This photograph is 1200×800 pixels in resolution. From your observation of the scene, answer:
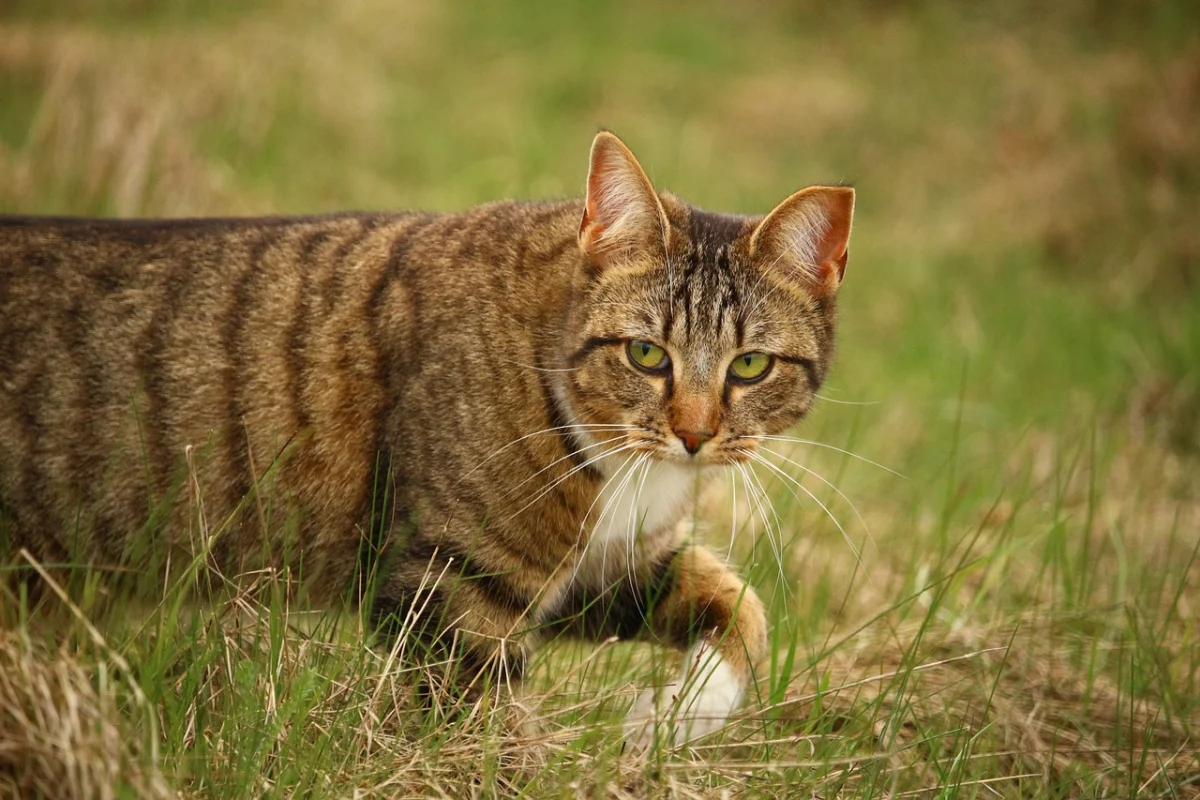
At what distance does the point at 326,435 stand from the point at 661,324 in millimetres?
791

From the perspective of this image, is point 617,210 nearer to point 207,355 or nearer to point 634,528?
point 634,528

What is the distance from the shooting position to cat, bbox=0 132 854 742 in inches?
103

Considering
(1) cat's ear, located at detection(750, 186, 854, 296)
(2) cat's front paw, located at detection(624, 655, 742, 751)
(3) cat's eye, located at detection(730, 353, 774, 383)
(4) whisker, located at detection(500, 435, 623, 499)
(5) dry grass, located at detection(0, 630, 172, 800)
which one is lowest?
(2) cat's front paw, located at detection(624, 655, 742, 751)

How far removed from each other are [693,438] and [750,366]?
0.25 metres

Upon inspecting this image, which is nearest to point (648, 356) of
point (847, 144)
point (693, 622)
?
point (693, 622)

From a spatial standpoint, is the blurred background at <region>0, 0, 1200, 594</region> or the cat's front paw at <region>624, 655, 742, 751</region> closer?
the cat's front paw at <region>624, 655, 742, 751</region>

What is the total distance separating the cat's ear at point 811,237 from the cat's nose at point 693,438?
45 centimetres

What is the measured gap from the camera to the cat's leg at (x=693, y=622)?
8.73 feet

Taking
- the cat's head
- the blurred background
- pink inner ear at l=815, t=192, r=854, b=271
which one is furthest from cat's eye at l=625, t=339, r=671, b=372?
the blurred background

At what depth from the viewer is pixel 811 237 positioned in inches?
109

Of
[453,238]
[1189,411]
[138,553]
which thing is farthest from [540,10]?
[138,553]

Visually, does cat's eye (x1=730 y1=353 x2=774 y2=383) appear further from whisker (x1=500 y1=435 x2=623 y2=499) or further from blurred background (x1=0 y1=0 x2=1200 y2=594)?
blurred background (x1=0 y1=0 x2=1200 y2=594)

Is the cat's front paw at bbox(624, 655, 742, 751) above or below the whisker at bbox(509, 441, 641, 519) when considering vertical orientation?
below

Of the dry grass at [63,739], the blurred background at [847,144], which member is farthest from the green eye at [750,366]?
the dry grass at [63,739]
